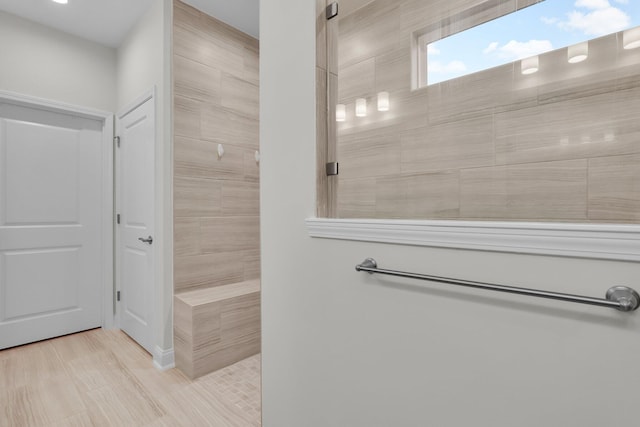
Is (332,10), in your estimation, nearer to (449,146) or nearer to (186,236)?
(449,146)

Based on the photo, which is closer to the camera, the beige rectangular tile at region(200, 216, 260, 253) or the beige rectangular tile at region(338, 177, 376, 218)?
the beige rectangular tile at region(338, 177, 376, 218)

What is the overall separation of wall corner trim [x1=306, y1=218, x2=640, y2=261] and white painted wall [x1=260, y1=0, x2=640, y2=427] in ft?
0.08

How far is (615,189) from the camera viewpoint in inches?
25.5

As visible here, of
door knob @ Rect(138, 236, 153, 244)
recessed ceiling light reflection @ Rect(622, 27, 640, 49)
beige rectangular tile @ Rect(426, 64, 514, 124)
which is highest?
recessed ceiling light reflection @ Rect(622, 27, 640, 49)

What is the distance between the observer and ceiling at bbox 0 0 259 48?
2314mm

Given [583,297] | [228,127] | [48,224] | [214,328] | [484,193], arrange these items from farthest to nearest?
[48,224] < [228,127] < [214,328] < [484,193] < [583,297]

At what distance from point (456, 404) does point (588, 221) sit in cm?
52

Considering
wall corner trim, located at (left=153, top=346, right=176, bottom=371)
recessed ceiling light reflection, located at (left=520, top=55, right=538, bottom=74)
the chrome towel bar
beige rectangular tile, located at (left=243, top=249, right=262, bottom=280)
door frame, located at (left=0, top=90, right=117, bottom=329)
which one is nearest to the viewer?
the chrome towel bar

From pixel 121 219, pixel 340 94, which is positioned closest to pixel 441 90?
pixel 340 94

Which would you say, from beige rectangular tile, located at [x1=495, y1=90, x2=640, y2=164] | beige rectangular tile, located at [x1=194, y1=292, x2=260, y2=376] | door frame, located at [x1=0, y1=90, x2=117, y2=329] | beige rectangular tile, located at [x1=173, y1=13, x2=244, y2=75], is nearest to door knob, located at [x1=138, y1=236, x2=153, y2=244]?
beige rectangular tile, located at [x1=194, y1=292, x2=260, y2=376]

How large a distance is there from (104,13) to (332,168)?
2.57 m

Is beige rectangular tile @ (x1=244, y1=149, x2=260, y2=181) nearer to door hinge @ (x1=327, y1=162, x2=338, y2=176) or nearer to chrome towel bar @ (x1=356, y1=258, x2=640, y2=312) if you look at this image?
door hinge @ (x1=327, y1=162, x2=338, y2=176)

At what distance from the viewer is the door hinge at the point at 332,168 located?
3.57 feet

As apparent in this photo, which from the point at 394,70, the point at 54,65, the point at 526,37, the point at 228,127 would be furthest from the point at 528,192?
the point at 54,65
